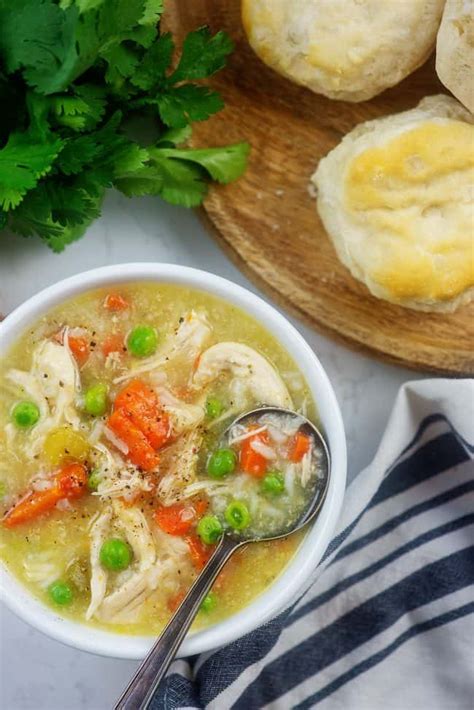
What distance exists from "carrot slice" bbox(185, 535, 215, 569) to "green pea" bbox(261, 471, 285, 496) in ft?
0.62

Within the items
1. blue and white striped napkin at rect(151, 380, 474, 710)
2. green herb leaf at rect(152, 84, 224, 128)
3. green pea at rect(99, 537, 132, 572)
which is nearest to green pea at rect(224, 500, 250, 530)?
green pea at rect(99, 537, 132, 572)

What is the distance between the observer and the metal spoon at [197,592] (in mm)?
2133

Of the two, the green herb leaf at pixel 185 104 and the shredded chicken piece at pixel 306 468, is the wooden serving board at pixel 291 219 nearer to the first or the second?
the green herb leaf at pixel 185 104

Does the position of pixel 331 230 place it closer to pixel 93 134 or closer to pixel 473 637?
pixel 93 134

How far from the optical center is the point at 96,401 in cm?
223

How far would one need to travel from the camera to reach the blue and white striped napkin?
101 inches

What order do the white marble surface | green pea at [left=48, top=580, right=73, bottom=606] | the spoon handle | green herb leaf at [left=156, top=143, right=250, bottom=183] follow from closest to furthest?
the spoon handle, green pea at [left=48, top=580, right=73, bottom=606], green herb leaf at [left=156, top=143, right=250, bottom=183], the white marble surface

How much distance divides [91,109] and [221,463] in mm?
915

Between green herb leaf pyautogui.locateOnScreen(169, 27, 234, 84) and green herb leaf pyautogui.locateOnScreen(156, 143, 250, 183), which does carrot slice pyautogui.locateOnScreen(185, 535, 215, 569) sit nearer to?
green herb leaf pyautogui.locateOnScreen(156, 143, 250, 183)

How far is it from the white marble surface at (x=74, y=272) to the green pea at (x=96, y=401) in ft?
1.94

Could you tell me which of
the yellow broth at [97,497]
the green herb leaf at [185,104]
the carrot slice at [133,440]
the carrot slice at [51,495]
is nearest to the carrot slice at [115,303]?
the yellow broth at [97,497]

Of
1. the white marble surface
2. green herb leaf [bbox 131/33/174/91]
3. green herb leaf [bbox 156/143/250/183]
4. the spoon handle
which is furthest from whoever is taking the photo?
the white marble surface

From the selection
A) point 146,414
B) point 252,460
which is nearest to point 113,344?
point 146,414

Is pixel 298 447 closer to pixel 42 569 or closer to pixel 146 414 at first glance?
pixel 146 414
